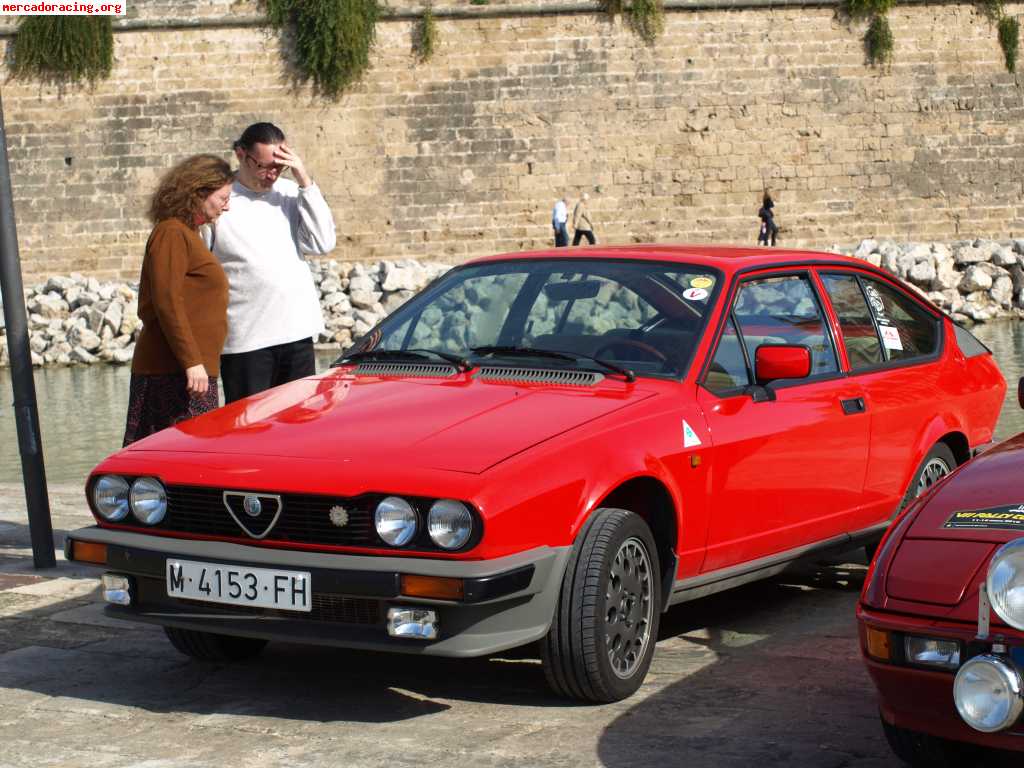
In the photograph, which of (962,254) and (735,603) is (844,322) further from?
(962,254)

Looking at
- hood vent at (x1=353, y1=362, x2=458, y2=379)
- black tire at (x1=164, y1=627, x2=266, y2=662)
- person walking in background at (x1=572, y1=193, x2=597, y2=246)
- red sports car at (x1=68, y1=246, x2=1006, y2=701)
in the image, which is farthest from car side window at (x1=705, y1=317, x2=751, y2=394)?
person walking in background at (x1=572, y1=193, x2=597, y2=246)

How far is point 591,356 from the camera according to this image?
207 inches

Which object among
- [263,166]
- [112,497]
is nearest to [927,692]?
[112,497]

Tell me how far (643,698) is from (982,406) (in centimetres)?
255

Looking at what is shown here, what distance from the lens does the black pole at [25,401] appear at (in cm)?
689

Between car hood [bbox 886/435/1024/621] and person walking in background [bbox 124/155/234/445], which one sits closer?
car hood [bbox 886/435/1024/621]

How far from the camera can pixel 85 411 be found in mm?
16000

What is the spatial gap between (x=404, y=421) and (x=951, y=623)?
1837mm

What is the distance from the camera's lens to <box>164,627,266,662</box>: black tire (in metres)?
5.18

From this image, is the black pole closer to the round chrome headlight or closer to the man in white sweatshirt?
the man in white sweatshirt

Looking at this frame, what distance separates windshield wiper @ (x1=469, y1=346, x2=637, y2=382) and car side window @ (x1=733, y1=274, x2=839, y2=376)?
1.97ft

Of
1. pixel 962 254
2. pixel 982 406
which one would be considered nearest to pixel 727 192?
pixel 962 254

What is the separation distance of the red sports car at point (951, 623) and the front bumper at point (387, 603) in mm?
959

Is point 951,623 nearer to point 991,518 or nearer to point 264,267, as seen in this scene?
point 991,518
